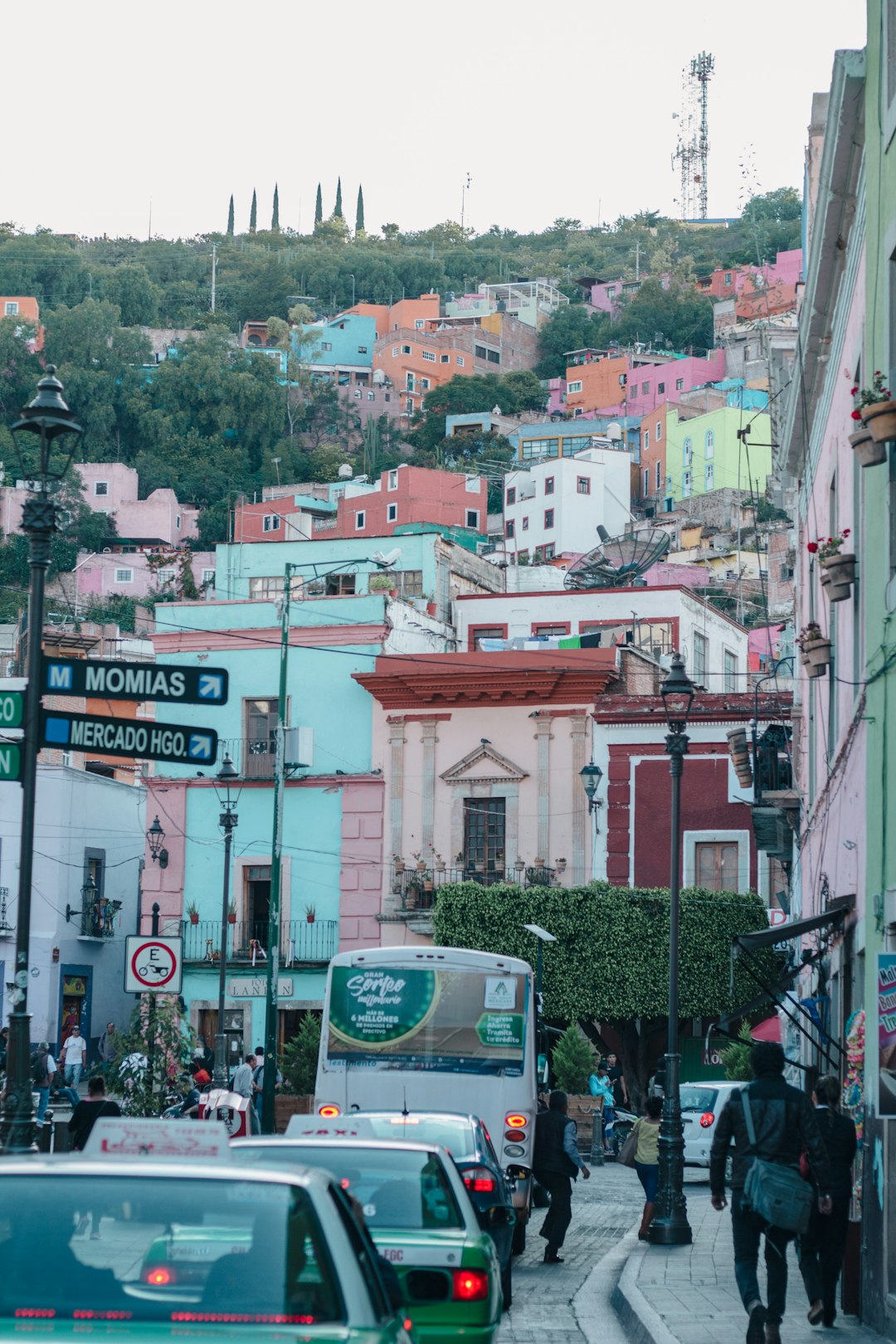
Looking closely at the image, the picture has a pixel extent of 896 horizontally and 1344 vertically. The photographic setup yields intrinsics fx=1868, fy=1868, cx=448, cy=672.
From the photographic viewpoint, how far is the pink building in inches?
4434

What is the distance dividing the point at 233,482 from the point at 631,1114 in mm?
92658

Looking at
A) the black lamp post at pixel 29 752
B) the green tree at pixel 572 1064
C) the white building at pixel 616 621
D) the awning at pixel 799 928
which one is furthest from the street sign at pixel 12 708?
the white building at pixel 616 621

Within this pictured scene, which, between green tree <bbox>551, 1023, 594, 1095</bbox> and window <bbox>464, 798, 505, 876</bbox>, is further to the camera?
window <bbox>464, 798, 505, 876</bbox>

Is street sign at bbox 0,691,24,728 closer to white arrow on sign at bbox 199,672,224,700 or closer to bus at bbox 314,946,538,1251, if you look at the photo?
white arrow on sign at bbox 199,672,224,700

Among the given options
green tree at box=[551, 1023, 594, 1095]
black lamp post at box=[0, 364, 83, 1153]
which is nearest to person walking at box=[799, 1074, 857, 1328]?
black lamp post at box=[0, 364, 83, 1153]

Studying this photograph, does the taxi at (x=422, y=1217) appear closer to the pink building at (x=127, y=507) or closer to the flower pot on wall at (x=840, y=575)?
the flower pot on wall at (x=840, y=575)

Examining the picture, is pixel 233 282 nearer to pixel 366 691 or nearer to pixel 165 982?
pixel 366 691

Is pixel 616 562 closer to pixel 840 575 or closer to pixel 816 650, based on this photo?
pixel 816 650

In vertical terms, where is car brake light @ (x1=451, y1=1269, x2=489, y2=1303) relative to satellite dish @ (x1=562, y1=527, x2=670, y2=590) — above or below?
below

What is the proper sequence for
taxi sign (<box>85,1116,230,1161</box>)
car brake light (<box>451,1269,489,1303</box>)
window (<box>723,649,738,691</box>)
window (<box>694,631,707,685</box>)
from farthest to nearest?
window (<box>723,649,738,691</box>) → window (<box>694,631,707,685</box>) → car brake light (<box>451,1269,489,1303</box>) → taxi sign (<box>85,1116,230,1161</box>)

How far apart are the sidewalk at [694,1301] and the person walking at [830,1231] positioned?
18 centimetres

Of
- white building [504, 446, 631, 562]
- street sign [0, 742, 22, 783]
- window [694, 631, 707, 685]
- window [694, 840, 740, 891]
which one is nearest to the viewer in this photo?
street sign [0, 742, 22, 783]

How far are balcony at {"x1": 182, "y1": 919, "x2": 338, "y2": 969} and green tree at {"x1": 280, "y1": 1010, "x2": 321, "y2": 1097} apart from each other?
5.33 meters

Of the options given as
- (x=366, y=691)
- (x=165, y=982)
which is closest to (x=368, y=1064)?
(x=165, y=982)
